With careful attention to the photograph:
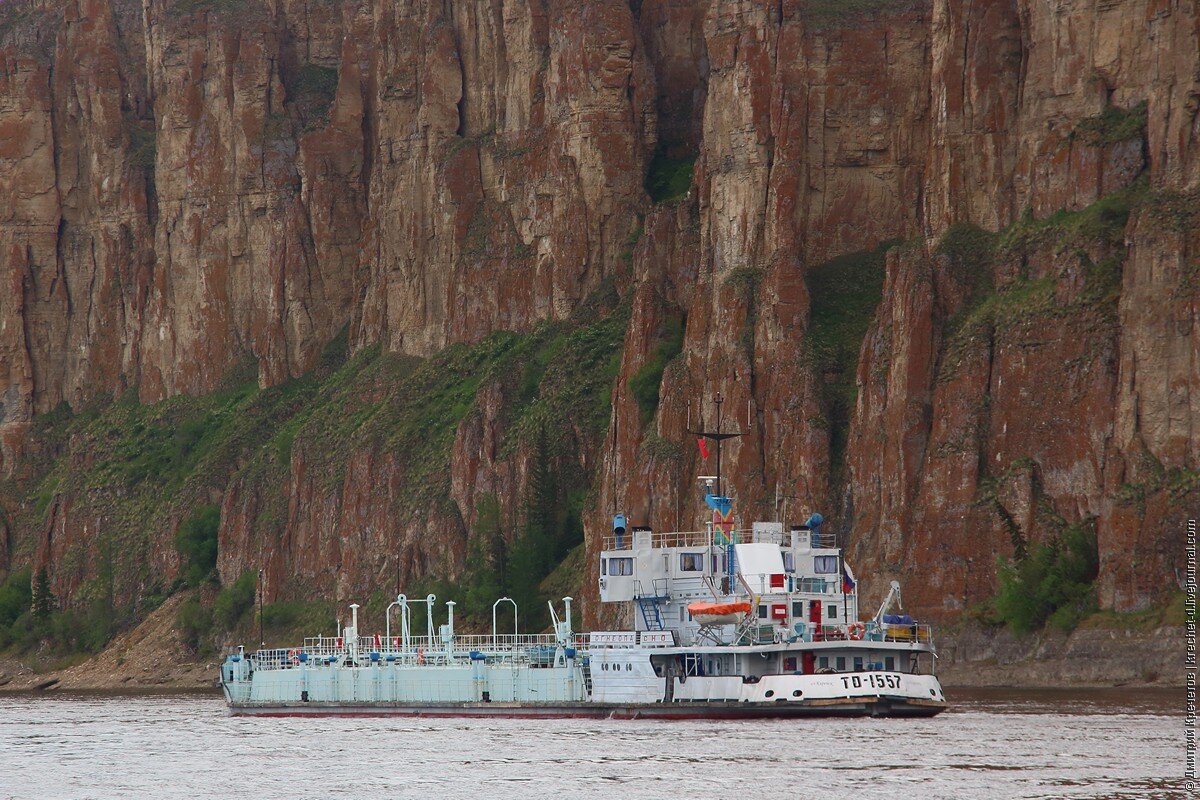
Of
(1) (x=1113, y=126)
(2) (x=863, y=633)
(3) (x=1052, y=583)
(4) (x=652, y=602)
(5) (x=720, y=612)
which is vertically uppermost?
(1) (x=1113, y=126)

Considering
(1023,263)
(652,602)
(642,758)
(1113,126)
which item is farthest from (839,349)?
(642,758)

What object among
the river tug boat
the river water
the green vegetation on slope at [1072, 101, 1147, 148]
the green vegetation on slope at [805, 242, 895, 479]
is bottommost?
the river water

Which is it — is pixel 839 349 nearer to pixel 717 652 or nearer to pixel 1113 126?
pixel 1113 126

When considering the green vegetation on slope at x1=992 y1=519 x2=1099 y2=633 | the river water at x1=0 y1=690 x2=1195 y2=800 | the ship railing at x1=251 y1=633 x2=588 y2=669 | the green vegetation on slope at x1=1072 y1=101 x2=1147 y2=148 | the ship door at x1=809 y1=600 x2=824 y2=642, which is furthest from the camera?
the green vegetation on slope at x1=1072 y1=101 x2=1147 y2=148

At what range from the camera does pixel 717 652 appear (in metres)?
121

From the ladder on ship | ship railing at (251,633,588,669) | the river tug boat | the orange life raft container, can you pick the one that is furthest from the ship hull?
the ladder on ship

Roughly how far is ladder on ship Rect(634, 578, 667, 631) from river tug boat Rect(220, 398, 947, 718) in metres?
0.07

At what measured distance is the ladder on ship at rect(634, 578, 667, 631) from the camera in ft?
414

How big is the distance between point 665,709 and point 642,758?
60.9 feet

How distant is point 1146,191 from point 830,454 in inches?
1269

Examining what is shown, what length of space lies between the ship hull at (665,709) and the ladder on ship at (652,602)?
4.33m

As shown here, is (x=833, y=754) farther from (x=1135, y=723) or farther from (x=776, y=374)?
(x=776, y=374)

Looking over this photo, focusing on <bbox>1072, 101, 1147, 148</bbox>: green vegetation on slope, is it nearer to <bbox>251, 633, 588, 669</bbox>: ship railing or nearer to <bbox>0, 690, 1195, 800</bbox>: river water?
<bbox>0, 690, 1195, 800</bbox>: river water

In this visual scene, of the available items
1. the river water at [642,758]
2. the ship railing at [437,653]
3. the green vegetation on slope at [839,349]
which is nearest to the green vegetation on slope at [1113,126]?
the green vegetation on slope at [839,349]
